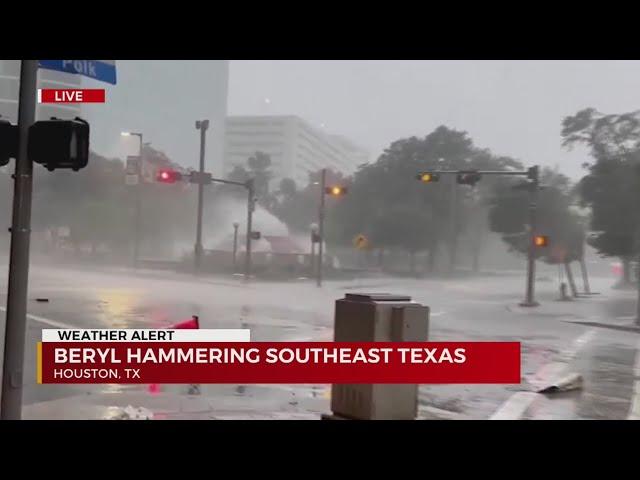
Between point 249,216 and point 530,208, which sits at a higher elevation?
point 530,208

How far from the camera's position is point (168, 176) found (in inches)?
352

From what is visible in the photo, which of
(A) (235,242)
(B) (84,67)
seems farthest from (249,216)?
(B) (84,67)

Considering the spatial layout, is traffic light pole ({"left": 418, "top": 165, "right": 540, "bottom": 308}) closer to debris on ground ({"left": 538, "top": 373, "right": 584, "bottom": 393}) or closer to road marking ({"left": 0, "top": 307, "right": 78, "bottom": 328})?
debris on ground ({"left": 538, "top": 373, "right": 584, "bottom": 393})

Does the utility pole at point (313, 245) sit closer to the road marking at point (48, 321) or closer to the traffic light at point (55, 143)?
the road marking at point (48, 321)

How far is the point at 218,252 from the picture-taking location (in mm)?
10406

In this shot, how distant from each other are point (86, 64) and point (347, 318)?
3.28 meters

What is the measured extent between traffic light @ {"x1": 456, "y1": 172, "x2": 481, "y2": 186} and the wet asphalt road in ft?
4.62

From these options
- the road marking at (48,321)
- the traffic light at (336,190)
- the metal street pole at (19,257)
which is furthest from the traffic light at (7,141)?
the road marking at (48,321)

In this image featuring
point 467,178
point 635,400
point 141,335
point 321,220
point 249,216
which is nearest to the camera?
point 141,335

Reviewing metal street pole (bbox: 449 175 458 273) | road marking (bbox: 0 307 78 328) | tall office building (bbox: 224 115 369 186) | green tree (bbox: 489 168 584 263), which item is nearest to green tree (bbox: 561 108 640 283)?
green tree (bbox: 489 168 584 263)

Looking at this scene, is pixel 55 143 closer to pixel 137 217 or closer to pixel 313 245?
pixel 137 217

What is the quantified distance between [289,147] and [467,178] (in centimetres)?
265

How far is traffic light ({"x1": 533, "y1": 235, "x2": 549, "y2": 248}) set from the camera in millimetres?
9742
